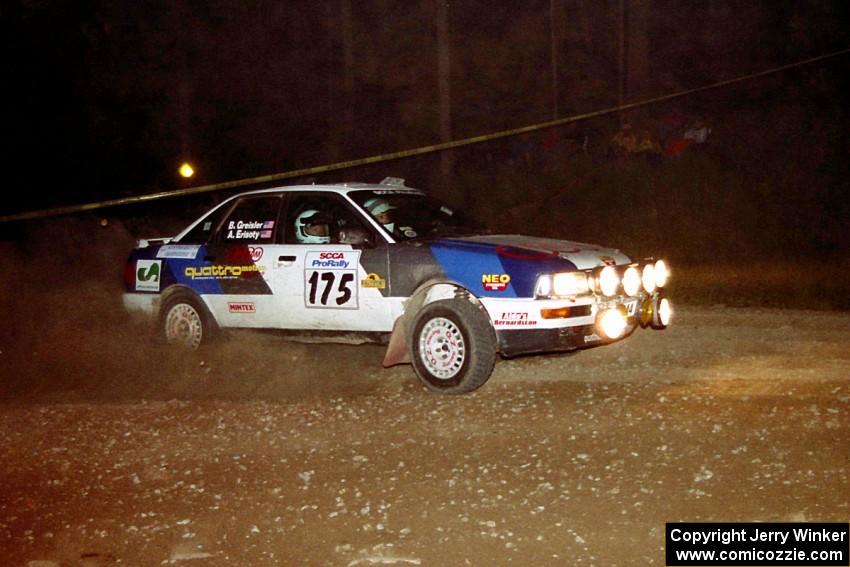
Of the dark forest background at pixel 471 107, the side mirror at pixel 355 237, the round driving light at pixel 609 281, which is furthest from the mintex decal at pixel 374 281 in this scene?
the dark forest background at pixel 471 107

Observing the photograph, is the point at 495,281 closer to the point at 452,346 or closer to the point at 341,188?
the point at 452,346

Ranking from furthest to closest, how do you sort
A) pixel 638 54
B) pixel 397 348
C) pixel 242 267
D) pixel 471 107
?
pixel 471 107 < pixel 638 54 < pixel 242 267 < pixel 397 348

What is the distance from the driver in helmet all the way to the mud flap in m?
0.75

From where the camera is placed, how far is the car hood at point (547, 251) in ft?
21.9

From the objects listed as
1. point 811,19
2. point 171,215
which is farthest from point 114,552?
point 811,19

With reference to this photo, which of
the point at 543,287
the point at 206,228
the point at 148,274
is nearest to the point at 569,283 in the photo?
the point at 543,287

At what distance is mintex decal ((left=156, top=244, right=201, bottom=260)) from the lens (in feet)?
27.1

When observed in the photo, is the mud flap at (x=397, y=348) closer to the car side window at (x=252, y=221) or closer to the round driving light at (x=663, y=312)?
the car side window at (x=252, y=221)

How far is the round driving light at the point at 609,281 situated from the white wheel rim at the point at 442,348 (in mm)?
1059

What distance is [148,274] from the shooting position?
846 cm

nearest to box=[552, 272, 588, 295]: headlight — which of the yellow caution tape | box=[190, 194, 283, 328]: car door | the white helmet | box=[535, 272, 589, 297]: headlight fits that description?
box=[535, 272, 589, 297]: headlight

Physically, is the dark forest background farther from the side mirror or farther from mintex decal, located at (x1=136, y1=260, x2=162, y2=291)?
mintex decal, located at (x1=136, y1=260, x2=162, y2=291)

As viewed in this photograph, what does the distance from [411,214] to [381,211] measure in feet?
0.91

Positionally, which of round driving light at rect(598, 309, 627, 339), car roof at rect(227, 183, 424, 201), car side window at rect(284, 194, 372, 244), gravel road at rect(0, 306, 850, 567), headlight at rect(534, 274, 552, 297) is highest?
car roof at rect(227, 183, 424, 201)
